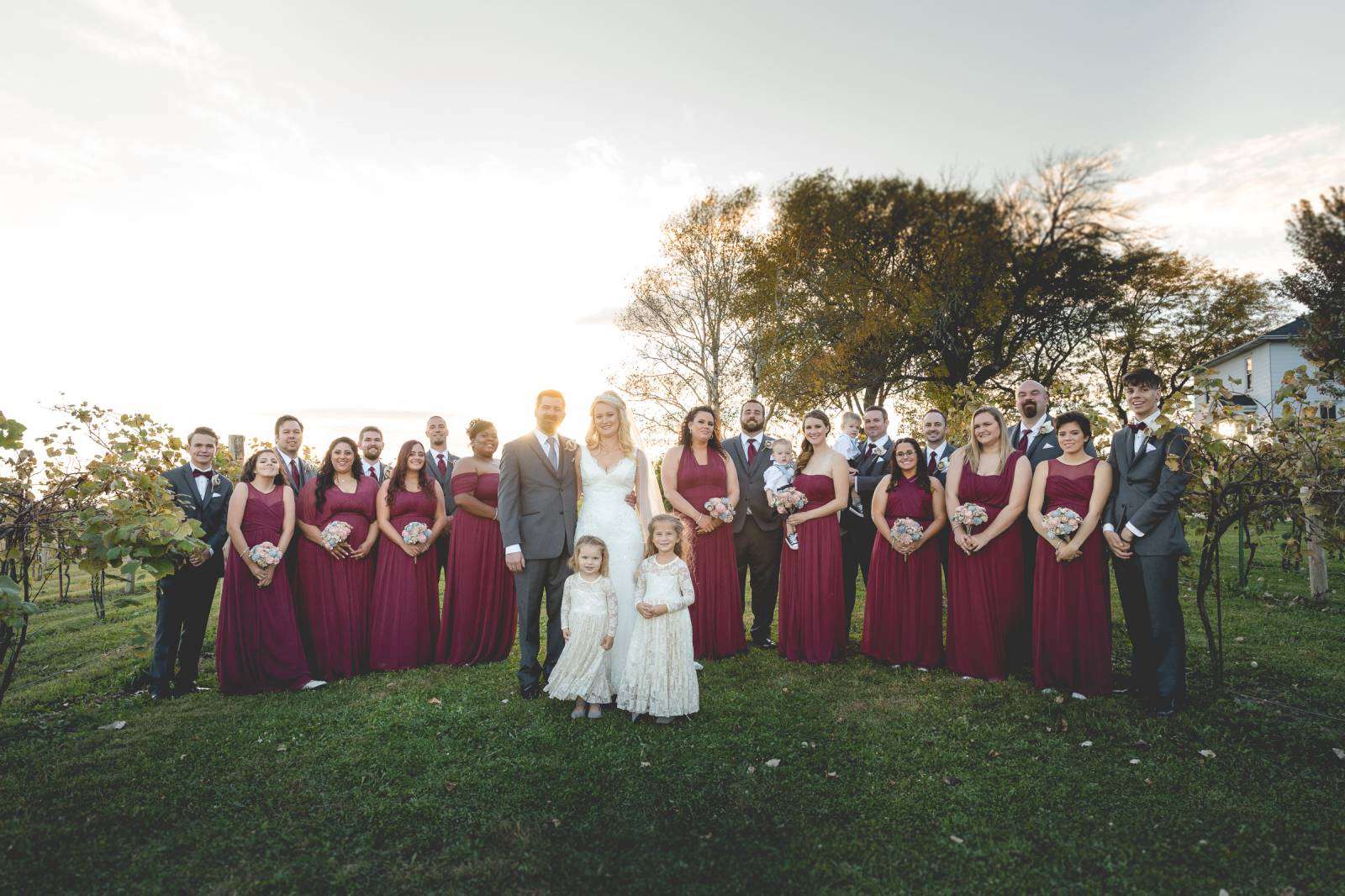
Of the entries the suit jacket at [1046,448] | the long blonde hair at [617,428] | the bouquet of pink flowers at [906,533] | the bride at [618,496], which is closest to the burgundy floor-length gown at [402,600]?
the bride at [618,496]

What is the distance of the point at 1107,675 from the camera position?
5.83m

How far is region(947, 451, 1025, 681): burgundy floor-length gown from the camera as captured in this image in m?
6.40

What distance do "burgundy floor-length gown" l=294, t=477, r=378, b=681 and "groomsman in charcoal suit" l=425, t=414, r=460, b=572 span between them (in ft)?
2.77

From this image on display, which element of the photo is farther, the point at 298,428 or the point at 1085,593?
the point at 298,428

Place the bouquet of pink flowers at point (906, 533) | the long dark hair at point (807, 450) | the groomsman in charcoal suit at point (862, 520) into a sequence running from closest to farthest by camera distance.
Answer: the bouquet of pink flowers at point (906, 533), the long dark hair at point (807, 450), the groomsman in charcoal suit at point (862, 520)

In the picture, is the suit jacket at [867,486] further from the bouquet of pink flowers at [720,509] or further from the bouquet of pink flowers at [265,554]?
the bouquet of pink flowers at [265,554]

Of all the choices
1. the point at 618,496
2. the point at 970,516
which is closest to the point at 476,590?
the point at 618,496

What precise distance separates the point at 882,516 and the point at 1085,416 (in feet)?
6.57

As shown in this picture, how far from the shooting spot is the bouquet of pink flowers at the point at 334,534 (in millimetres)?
6859

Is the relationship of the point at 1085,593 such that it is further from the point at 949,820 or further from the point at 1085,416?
the point at 949,820

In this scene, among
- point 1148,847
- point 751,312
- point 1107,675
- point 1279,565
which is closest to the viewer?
point 1148,847

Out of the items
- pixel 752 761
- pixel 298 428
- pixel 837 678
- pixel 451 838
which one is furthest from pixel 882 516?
pixel 298 428

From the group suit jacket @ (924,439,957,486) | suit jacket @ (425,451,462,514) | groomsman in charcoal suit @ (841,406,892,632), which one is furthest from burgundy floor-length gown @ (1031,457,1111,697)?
suit jacket @ (425,451,462,514)

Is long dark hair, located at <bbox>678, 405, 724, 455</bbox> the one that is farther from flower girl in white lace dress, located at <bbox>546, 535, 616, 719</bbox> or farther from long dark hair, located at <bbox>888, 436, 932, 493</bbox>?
flower girl in white lace dress, located at <bbox>546, 535, 616, 719</bbox>
